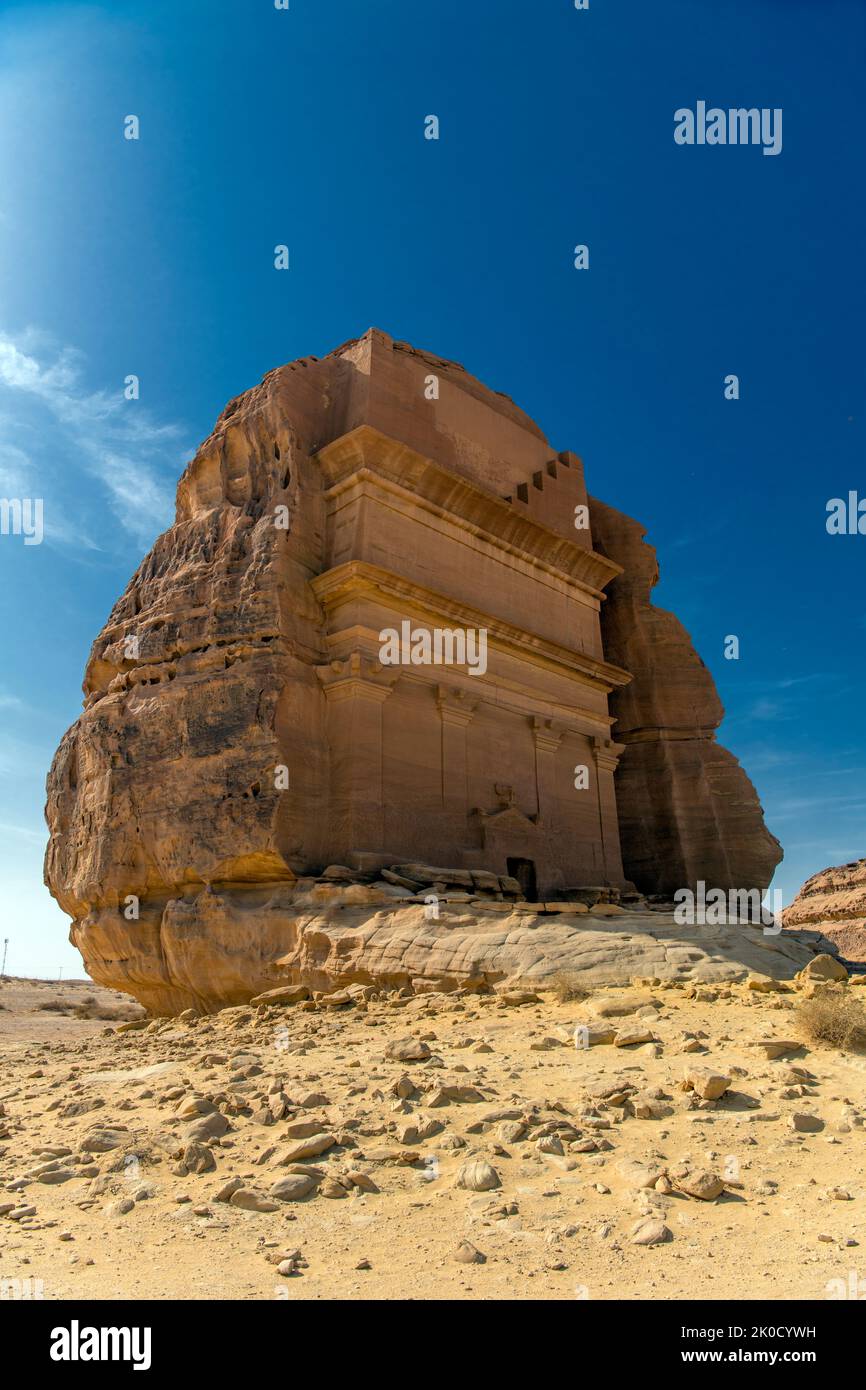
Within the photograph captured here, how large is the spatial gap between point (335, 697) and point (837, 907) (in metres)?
23.7

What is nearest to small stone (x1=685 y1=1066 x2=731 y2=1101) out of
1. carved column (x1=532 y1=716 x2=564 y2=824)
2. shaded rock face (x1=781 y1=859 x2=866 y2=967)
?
carved column (x1=532 y1=716 x2=564 y2=824)

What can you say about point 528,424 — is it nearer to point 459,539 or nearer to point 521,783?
point 459,539

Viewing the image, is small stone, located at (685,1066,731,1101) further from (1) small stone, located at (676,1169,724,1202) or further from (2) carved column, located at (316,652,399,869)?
(2) carved column, located at (316,652,399,869)

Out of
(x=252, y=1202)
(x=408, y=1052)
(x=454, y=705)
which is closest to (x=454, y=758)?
(x=454, y=705)

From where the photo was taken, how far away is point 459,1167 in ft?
15.0

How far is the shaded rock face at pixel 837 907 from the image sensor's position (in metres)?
27.0

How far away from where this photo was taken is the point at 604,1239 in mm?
3777

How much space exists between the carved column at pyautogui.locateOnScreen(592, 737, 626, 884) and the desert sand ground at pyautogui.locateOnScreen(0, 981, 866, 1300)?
9.93 meters

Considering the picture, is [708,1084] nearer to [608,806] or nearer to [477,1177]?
[477,1177]

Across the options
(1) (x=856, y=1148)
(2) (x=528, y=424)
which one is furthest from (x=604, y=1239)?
(2) (x=528, y=424)

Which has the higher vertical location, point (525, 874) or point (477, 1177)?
point (525, 874)

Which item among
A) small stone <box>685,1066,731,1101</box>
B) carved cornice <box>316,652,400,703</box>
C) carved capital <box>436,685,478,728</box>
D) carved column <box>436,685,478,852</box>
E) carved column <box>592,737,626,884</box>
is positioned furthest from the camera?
carved column <box>592,737,626,884</box>

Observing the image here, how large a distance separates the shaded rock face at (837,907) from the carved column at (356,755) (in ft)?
63.2

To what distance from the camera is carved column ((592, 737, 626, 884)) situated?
17.8m
